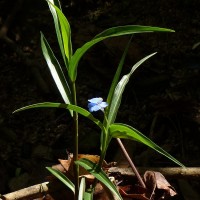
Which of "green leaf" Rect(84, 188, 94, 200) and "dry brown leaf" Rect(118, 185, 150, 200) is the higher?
"green leaf" Rect(84, 188, 94, 200)

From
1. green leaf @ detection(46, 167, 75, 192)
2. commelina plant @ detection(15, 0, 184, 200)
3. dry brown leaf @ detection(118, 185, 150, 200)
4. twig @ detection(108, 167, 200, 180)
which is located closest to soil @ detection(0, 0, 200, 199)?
twig @ detection(108, 167, 200, 180)

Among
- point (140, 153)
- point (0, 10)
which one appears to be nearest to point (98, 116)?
point (140, 153)

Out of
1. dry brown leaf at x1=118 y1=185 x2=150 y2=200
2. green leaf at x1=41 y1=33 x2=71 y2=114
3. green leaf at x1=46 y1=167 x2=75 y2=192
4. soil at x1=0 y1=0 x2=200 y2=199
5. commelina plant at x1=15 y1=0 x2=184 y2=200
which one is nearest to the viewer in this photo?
commelina plant at x1=15 y1=0 x2=184 y2=200

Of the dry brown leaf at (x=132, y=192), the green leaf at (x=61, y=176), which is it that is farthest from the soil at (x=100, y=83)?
the green leaf at (x=61, y=176)

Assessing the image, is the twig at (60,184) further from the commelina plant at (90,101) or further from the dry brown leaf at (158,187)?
the commelina plant at (90,101)

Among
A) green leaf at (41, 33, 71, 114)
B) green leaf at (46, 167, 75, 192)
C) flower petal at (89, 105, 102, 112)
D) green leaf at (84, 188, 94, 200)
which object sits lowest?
green leaf at (84, 188, 94, 200)

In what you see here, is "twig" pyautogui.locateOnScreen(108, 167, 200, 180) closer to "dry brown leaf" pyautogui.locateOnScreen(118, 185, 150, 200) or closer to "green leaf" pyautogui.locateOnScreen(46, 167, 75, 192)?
"dry brown leaf" pyautogui.locateOnScreen(118, 185, 150, 200)
